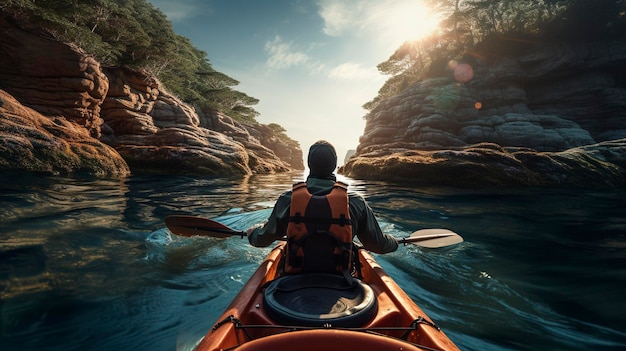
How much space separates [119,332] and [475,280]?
4849 millimetres

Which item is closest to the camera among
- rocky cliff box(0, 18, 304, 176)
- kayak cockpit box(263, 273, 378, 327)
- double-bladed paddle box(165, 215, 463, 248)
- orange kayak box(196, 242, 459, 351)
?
orange kayak box(196, 242, 459, 351)

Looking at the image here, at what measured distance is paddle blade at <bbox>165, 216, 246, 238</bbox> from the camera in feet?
13.4

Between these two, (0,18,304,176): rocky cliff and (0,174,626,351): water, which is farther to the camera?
(0,18,304,176): rocky cliff

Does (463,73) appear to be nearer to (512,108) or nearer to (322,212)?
(512,108)

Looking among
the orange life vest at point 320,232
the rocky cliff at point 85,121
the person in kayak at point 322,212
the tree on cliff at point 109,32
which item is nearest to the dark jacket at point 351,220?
the person in kayak at point 322,212

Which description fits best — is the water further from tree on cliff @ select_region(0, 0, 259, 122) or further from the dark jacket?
tree on cliff @ select_region(0, 0, 259, 122)

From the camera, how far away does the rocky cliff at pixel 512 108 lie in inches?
984

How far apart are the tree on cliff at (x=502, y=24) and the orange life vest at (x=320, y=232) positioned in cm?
4029

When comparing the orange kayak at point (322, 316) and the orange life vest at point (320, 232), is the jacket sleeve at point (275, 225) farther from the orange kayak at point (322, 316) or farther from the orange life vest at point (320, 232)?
the orange kayak at point (322, 316)

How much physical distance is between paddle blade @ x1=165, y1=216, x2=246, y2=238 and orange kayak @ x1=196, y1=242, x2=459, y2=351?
1.66 metres

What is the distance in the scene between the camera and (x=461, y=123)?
28.5 metres

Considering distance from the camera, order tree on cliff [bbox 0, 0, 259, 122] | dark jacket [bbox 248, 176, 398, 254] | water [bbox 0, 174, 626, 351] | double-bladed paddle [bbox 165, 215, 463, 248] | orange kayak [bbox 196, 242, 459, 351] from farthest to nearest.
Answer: tree on cliff [bbox 0, 0, 259, 122] → double-bladed paddle [bbox 165, 215, 463, 248] → water [bbox 0, 174, 626, 351] → dark jacket [bbox 248, 176, 398, 254] → orange kayak [bbox 196, 242, 459, 351]

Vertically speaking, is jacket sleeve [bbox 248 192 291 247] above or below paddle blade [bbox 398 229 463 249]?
above

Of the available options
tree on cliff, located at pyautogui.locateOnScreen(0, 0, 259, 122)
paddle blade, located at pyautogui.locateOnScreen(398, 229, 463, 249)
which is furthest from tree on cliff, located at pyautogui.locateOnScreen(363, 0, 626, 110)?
paddle blade, located at pyautogui.locateOnScreen(398, 229, 463, 249)
